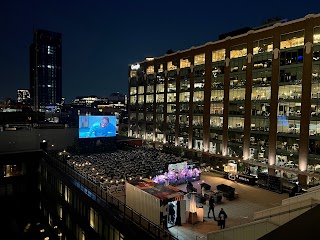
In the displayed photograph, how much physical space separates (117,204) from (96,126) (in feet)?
96.9

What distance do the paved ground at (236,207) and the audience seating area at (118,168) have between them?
5152mm

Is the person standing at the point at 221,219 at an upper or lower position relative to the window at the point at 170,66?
lower

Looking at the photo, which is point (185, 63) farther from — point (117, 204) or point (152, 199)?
point (152, 199)

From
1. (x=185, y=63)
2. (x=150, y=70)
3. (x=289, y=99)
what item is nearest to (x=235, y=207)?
(x=289, y=99)

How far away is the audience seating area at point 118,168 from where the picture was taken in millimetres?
27344

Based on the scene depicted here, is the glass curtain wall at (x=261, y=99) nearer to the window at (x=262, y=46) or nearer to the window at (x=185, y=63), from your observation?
the window at (x=262, y=46)

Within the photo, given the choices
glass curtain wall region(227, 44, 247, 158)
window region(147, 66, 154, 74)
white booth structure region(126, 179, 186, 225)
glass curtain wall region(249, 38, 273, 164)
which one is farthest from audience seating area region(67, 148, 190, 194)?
window region(147, 66, 154, 74)

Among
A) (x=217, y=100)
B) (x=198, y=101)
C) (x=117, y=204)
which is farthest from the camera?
(x=198, y=101)

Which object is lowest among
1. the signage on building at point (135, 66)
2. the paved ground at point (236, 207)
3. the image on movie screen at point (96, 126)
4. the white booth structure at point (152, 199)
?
the paved ground at point (236, 207)

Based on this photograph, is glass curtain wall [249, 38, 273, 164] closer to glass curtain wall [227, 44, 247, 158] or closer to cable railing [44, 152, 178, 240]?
glass curtain wall [227, 44, 247, 158]

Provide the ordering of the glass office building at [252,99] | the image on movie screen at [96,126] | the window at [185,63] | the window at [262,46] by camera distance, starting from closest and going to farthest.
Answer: the glass office building at [252,99], the window at [262,46], the image on movie screen at [96,126], the window at [185,63]

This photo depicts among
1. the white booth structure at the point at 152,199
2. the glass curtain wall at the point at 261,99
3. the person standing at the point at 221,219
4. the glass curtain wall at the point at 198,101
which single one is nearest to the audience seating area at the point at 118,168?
the white booth structure at the point at 152,199

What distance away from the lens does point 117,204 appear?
20.3 metres

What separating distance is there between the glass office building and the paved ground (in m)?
11.4
